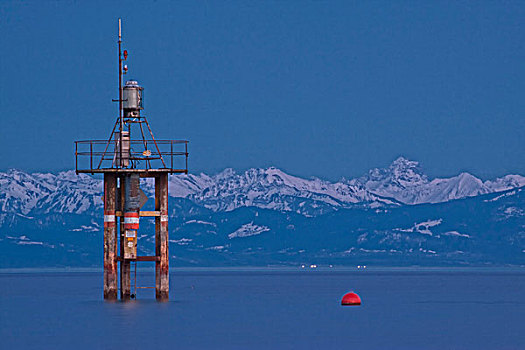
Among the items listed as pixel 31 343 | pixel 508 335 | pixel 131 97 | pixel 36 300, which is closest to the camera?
pixel 31 343

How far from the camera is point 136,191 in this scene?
7350 centimetres

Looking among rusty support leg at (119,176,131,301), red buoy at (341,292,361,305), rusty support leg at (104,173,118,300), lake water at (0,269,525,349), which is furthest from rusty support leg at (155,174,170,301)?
red buoy at (341,292,361,305)

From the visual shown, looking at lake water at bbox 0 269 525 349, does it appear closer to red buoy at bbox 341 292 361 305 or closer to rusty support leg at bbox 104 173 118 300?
red buoy at bbox 341 292 361 305

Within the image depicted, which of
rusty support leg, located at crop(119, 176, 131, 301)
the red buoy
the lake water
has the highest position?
rusty support leg, located at crop(119, 176, 131, 301)

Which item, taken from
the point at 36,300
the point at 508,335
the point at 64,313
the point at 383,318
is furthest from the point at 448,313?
the point at 36,300

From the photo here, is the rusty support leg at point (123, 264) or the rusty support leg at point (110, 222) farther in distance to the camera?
the rusty support leg at point (123, 264)

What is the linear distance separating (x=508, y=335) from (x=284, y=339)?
11538 millimetres

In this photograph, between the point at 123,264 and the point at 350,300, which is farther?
the point at 350,300

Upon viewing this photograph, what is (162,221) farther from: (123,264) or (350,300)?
(350,300)

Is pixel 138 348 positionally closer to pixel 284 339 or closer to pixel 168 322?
pixel 284 339

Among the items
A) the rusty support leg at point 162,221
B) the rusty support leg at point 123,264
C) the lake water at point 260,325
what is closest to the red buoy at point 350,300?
the lake water at point 260,325

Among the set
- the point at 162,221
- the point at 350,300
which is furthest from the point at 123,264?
the point at 350,300

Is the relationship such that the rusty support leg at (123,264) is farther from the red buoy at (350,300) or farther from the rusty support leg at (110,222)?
the red buoy at (350,300)

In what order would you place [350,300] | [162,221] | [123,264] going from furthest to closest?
1. [350,300]
2. [123,264]
3. [162,221]
